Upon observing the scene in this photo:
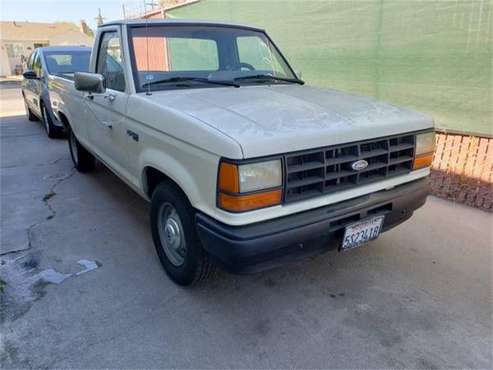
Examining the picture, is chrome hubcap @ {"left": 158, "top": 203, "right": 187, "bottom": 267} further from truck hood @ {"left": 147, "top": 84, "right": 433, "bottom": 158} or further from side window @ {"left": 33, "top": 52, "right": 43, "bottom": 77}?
side window @ {"left": 33, "top": 52, "right": 43, "bottom": 77}

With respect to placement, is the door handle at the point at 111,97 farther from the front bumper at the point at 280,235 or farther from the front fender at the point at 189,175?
the front bumper at the point at 280,235

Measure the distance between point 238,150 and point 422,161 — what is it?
1603 mm

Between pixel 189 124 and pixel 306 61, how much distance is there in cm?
495

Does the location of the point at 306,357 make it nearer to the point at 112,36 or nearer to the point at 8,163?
the point at 112,36

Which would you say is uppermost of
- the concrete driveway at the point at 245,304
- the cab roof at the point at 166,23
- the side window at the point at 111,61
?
the cab roof at the point at 166,23

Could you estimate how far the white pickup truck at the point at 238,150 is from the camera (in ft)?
6.63

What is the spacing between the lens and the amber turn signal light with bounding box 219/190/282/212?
198 cm

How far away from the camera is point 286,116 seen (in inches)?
90.1

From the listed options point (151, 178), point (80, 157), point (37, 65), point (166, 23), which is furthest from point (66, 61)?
point (151, 178)

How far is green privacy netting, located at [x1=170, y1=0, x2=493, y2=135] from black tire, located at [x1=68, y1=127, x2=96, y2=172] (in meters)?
3.86

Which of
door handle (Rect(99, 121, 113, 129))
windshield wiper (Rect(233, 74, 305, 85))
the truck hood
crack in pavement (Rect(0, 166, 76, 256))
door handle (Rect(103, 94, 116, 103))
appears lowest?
crack in pavement (Rect(0, 166, 76, 256))

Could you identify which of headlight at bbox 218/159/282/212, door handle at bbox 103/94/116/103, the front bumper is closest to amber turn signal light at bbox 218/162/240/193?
headlight at bbox 218/159/282/212

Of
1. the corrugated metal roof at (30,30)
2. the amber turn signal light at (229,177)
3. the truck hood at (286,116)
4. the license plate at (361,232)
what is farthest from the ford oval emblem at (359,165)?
the corrugated metal roof at (30,30)

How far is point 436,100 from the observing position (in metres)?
4.86
